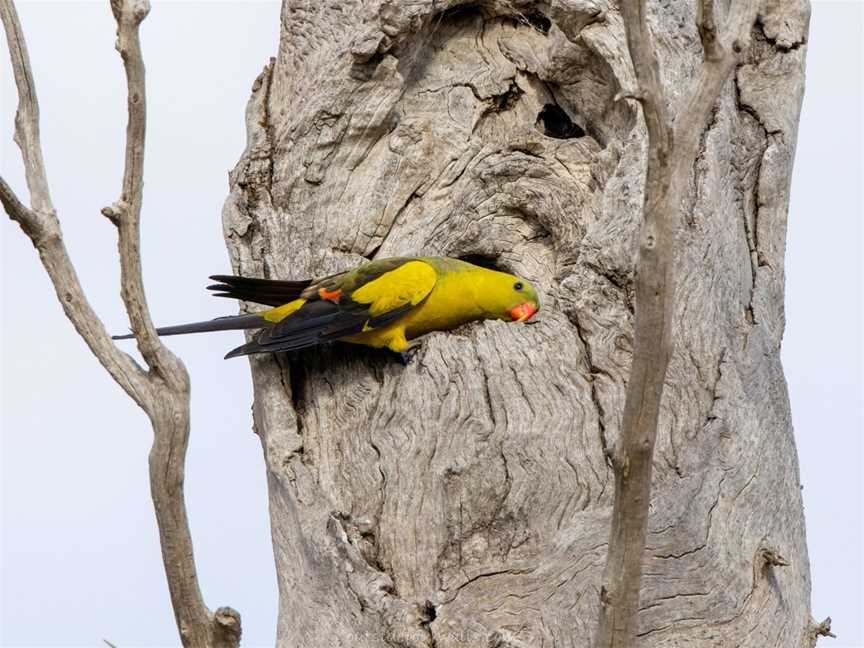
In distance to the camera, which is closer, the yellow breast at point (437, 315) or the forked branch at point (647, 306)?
the forked branch at point (647, 306)

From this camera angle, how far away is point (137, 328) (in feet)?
11.8

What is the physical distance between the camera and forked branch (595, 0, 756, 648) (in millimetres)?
2680

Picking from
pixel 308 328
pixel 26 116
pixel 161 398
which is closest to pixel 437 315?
pixel 308 328

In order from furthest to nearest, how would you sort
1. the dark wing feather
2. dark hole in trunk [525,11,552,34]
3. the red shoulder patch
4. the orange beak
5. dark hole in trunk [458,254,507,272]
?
1. dark hole in trunk [525,11,552,34]
2. dark hole in trunk [458,254,507,272]
3. the orange beak
4. the red shoulder patch
5. the dark wing feather

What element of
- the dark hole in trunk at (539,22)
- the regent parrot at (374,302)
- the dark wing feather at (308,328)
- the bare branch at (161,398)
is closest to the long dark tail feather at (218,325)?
the regent parrot at (374,302)

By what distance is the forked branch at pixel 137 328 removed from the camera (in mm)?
3547

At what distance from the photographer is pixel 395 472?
4031mm

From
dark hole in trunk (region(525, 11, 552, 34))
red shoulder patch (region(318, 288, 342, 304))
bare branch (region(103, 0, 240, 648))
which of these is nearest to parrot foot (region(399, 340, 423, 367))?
red shoulder patch (region(318, 288, 342, 304))

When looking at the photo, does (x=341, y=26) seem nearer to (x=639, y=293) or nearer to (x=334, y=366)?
(x=334, y=366)

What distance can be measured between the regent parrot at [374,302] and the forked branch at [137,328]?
761 millimetres

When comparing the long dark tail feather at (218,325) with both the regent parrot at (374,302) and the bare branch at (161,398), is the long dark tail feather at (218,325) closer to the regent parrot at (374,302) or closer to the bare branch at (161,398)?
the regent parrot at (374,302)

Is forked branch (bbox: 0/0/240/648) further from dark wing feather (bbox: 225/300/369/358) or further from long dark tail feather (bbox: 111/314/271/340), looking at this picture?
long dark tail feather (bbox: 111/314/271/340)

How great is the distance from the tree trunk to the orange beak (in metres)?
0.07

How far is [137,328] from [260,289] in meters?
1.06
